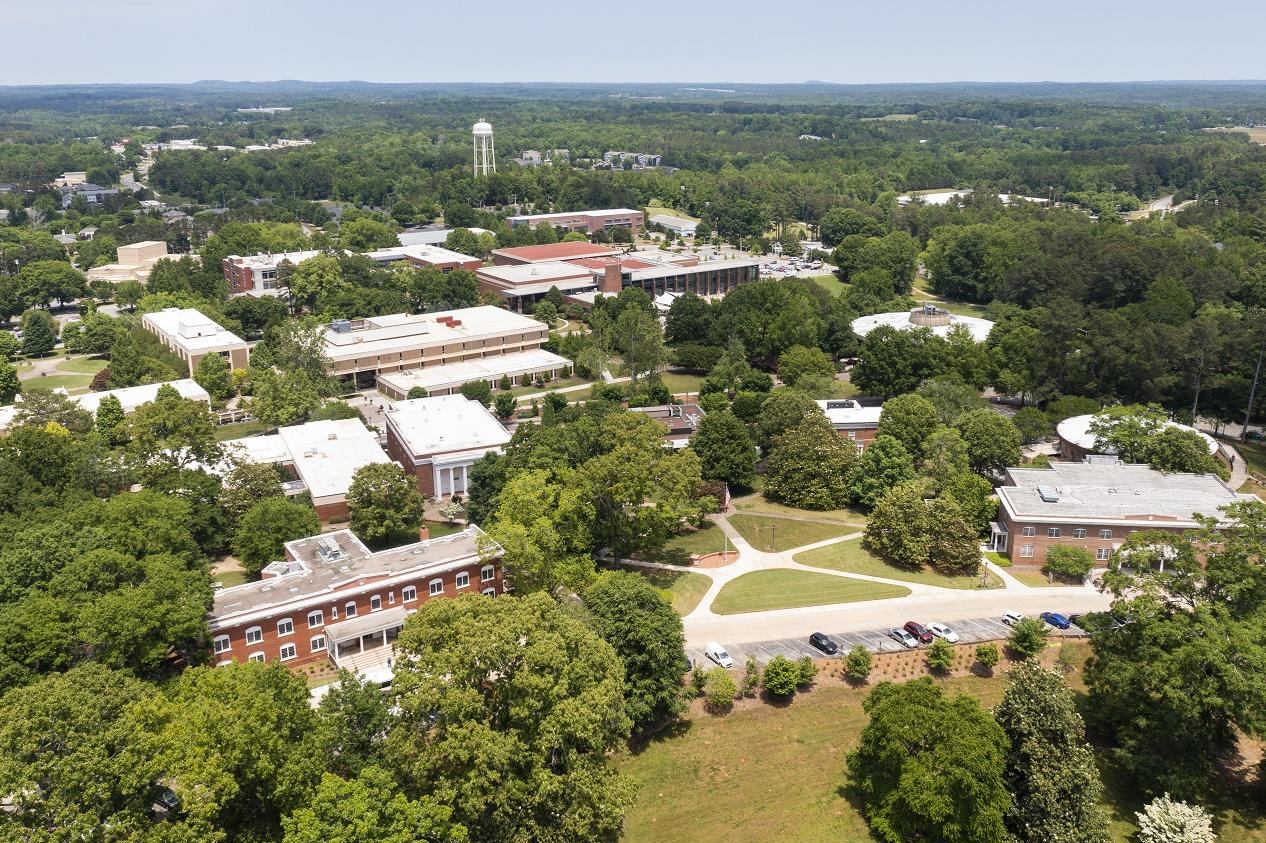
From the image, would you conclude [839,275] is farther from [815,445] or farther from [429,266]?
[815,445]

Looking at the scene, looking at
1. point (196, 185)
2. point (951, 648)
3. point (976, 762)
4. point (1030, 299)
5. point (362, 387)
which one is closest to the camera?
point (976, 762)

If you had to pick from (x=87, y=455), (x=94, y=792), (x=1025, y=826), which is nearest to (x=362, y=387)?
Answer: (x=87, y=455)

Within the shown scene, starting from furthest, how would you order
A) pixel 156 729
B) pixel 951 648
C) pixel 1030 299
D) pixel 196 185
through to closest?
pixel 196 185
pixel 1030 299
pixel 951 648
pixel 156 729

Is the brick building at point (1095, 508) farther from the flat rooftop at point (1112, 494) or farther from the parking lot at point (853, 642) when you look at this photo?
the parking lot at point (853, 642)

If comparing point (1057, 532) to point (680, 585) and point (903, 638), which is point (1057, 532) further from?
point (680, 585)


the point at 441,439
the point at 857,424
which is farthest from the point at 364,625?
the point at 857,424

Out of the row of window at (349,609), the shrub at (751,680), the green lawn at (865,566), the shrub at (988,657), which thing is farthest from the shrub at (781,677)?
the row of window at (349,609)

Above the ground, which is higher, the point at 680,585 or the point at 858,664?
the point at 858,664
